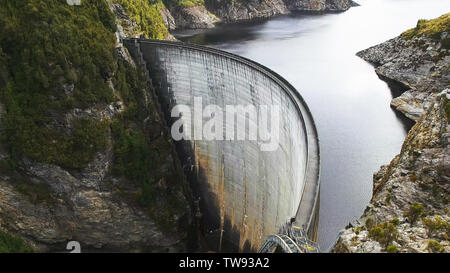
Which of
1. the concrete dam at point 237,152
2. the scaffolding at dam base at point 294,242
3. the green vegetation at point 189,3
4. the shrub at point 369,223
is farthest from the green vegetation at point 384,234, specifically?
the green vegetation at point 189,3

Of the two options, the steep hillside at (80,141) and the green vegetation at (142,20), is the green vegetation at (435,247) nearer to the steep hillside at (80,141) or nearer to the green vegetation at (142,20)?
the steep hillside at (80,141)

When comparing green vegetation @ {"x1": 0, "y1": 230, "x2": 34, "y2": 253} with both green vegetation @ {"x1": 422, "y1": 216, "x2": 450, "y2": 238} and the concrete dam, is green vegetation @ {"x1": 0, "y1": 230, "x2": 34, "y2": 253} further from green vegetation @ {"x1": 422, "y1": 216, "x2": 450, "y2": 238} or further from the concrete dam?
green vegetation @ {"x1": 422, "y1": 216, "x2": 450, "y2": 238}

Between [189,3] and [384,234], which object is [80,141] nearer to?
[384,234]

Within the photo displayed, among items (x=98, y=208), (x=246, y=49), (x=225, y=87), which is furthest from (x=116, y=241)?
(x=246, y=49)

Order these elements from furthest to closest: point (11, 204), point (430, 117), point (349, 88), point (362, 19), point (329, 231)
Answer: point (362, 19), point (349, 88), point (11, 204), point (329, 231), point (430, 117)

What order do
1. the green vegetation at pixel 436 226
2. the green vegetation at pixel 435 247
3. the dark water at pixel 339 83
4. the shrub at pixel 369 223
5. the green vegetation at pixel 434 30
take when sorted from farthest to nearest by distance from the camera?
the green vegetation at pixel 434 30 → the dark water at pixel 339 83 → the shrub at pixel 369 223 → the green vegetation at pixel 436 226 → the green vegetation at pixel 435 247

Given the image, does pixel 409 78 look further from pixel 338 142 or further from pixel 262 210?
pixel 262 210
